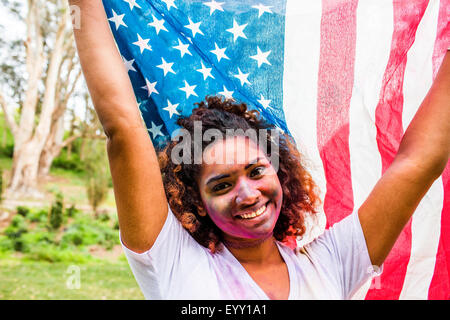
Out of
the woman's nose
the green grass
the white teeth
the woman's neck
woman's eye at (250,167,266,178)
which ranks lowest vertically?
the green grass

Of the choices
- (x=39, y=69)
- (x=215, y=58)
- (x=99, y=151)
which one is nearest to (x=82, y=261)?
(x=99, y=151)

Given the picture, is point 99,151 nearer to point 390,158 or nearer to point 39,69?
point 39,69

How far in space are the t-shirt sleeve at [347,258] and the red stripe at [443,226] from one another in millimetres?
533

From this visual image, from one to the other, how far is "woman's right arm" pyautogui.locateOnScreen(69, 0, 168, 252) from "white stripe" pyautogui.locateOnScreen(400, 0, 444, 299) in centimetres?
128

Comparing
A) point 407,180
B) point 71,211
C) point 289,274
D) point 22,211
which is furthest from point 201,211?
point 22,211

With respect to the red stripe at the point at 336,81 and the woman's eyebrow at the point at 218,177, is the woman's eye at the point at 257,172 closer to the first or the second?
the woman's eyebrow at the point at 218,177

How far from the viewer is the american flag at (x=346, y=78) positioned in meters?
2.05

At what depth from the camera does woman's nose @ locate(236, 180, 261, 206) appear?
1501 mm

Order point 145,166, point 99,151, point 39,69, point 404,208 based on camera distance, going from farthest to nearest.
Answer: point 99,151, point 39,69, point 404,208, point 145,166

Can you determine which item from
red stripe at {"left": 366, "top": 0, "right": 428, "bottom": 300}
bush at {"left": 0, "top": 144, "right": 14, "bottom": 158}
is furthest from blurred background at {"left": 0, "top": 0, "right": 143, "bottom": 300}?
red stripe at {"left": 366, "top": 0, "right": 428, "bottom": 300}

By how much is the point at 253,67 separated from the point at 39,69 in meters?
12.0

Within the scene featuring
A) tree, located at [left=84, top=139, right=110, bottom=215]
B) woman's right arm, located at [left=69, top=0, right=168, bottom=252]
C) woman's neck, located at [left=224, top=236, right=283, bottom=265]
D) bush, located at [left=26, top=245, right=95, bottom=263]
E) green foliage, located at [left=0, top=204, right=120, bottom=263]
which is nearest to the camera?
woman's right arm, located at [left=69, top=0, right=168, bottom=252]

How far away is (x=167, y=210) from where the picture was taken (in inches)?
59.5

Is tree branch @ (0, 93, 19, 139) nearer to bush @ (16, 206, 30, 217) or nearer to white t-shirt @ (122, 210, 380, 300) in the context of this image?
bush @ (16, 206, 30, 217)
